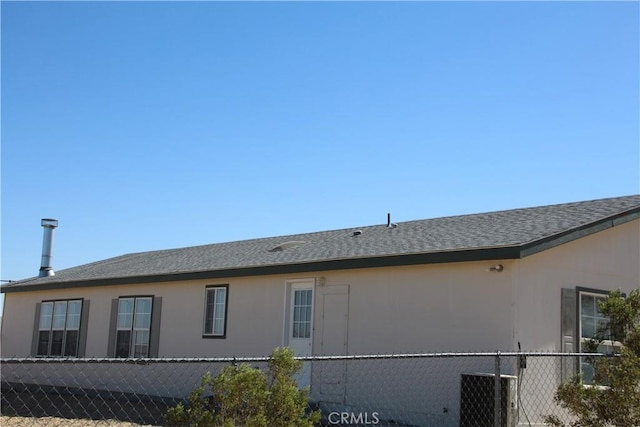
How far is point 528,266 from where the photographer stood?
37.8 feet

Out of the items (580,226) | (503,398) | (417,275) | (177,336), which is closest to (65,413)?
(177,336)

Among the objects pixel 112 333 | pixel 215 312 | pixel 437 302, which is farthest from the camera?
pixel 112 333

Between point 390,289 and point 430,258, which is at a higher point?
point 430,258

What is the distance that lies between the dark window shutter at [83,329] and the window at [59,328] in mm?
162

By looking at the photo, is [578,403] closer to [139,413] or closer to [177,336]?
[139,413]

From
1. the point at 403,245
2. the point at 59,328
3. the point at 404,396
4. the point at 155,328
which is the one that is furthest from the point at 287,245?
the point at 59,328

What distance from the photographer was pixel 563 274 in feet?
39.5

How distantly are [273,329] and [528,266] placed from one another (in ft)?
18.3

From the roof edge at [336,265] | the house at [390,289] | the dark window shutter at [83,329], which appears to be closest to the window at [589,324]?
the house at [390,289]

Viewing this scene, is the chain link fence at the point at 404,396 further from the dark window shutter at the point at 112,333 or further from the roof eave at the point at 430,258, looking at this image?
the dark window shutter at the point at 112,333

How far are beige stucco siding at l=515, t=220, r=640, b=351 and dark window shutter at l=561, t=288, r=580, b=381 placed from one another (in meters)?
0.10

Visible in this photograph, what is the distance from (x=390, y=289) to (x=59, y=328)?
11944 millimetres

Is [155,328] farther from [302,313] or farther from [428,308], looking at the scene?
[428,308]

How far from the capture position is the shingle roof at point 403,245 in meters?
11.7
